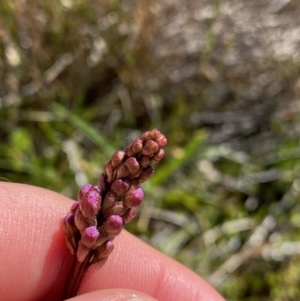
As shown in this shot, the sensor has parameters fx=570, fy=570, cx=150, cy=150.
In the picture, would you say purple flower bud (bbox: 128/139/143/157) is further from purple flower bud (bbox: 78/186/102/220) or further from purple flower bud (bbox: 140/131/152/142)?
purple flower bud (bbox: 78/186/102/220)

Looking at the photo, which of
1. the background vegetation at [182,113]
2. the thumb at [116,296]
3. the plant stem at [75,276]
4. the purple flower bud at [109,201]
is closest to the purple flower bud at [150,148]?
the purple flower bud at [109,201]

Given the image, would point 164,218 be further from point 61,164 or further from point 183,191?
point 61,164

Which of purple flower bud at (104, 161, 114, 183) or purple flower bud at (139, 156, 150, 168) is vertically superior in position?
purple flower bud at (139, 156, 150, 168)

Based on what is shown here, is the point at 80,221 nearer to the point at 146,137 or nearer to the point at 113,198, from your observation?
the point at 113,198

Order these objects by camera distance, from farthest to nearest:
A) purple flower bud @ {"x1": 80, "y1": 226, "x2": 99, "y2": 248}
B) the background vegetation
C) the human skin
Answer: the background vegetation → the human skin → purple flower bud @ {"x1": 80, "y1": 226, "x2": 99, "y2": 248}

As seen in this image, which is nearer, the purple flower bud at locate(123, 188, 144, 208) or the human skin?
the purple flower bud at locate(123, 188, 144, 208)

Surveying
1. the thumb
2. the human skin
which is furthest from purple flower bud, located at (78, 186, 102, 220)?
the human skin

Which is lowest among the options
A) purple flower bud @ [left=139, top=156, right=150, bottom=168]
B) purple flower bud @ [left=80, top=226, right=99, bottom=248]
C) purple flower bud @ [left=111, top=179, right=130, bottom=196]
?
purple flower bud @ [left=80, top=226, right=99, bottom=248]

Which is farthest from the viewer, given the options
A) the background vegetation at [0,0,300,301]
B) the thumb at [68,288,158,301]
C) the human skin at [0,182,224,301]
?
A: the background vegetation at [0,0,300,301]
